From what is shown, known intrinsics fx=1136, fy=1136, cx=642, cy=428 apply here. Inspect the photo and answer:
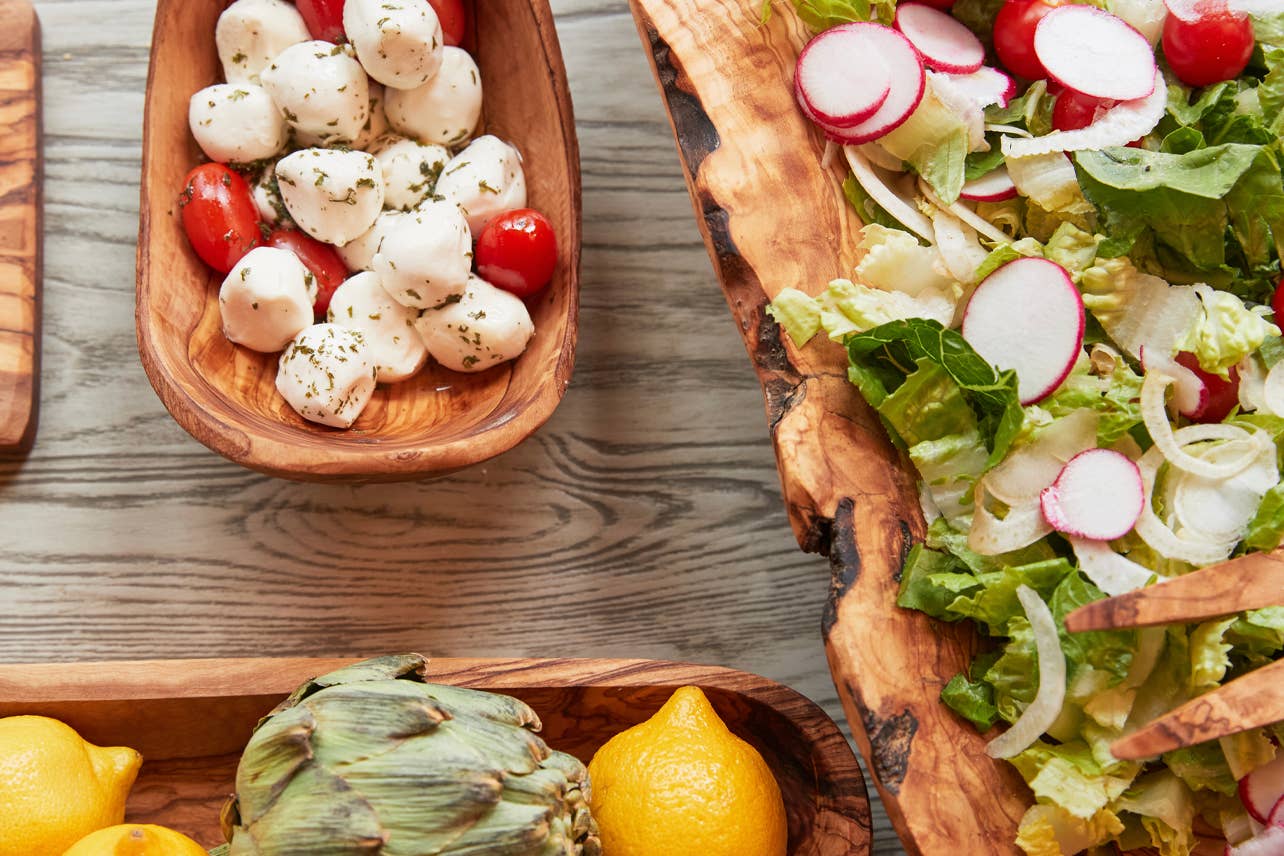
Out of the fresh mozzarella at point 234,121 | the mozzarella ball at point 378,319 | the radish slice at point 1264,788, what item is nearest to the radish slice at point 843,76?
the mozzarella ball at point 378,319

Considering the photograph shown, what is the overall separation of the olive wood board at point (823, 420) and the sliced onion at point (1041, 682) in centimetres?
4

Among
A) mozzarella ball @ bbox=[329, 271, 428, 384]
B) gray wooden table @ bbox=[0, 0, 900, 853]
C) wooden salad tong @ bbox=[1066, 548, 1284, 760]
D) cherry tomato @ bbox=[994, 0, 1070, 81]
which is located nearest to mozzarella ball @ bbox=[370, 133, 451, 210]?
mozzarella ball @ bbox=[329, 271, 428, 384]

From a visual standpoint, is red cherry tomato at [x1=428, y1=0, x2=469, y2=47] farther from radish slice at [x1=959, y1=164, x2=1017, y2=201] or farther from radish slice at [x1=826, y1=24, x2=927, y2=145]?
radish slice at [x1=959, y1=164, x2=1017, y2=201]

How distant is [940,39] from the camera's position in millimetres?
1271

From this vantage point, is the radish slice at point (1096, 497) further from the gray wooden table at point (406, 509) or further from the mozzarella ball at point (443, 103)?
the mozzarella ball at point (443, 103)

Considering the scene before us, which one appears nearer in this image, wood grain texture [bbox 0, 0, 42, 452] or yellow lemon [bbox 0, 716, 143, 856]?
yellow lemon [bbox 0, 716, 143, 856]

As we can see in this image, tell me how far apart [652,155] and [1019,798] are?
0.97 metres

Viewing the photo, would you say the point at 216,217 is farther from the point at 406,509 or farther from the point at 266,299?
the point at 406,509

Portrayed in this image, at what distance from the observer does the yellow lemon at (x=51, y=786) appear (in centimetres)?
108

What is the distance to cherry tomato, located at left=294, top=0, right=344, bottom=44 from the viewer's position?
1.39 meters

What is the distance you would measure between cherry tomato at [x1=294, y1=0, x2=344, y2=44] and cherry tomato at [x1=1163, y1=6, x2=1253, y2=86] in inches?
37.9

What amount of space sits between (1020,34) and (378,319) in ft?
2.61

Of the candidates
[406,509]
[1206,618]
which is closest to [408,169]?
[406,509]

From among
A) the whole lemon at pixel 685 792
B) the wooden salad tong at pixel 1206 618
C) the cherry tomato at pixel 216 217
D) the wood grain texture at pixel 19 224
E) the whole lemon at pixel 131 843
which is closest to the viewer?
the wooden salad tong at pixel 1206 618
